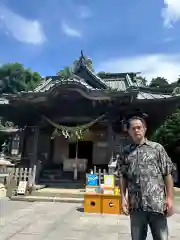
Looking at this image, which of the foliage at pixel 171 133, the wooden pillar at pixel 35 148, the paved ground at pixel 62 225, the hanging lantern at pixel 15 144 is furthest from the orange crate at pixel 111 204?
the hanging lantern at pixel 15 144

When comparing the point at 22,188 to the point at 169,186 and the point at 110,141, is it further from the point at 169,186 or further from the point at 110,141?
the point at 169,186

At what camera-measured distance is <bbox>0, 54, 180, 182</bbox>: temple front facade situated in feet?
38.2

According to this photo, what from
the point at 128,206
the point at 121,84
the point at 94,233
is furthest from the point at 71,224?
the point at 121,84

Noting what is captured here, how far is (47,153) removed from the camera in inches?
596

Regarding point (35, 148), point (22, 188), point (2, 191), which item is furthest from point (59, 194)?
point (35, 148)

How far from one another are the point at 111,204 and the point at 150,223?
4834 mm

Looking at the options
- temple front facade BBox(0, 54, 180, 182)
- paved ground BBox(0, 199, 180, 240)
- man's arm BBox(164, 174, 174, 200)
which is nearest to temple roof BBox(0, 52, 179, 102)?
temple front facade BBox(0, 54, 180, 182)

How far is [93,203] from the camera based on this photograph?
7301mm

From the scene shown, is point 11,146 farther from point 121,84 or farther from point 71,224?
point 71,224

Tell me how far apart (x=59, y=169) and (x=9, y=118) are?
177 inches

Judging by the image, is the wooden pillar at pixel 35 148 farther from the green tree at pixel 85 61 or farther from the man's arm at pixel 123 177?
the man's arm at pixel 123 177

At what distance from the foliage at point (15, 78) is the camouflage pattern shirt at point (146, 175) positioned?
45.6m

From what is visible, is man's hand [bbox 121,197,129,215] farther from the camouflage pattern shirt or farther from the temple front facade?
the temple front facade

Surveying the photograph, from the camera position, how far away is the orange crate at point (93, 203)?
722cm
